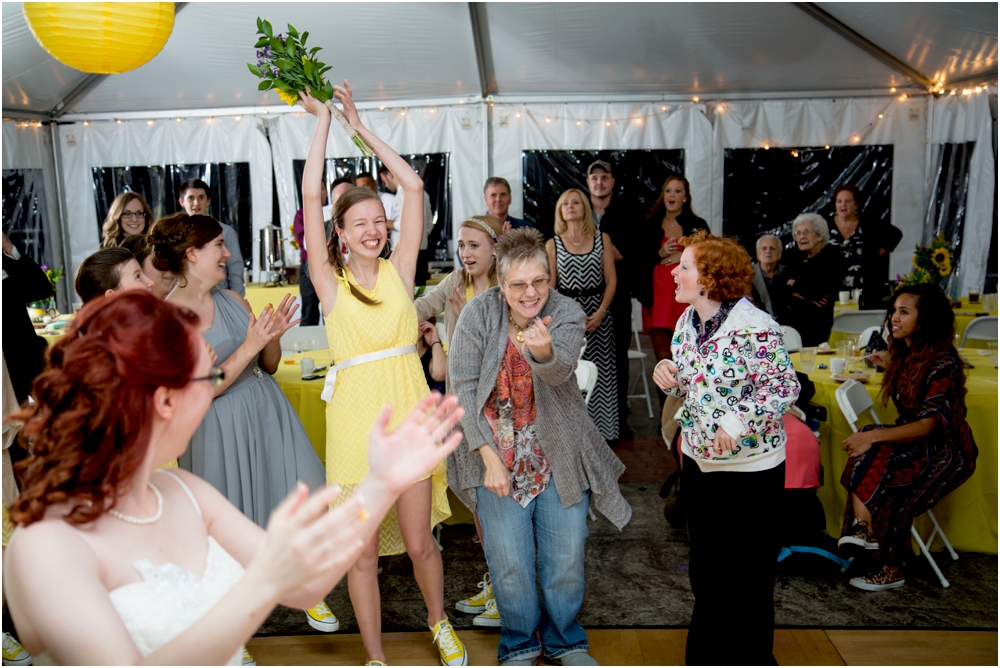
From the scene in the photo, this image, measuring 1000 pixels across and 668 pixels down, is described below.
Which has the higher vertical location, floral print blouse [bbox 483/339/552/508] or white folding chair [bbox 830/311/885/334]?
floral print blouse [bbox 483/339/552/508]

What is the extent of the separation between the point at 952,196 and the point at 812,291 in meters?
3.63

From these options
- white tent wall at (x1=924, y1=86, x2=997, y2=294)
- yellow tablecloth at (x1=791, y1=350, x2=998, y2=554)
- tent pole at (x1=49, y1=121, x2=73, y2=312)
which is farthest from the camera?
tent pole at (x1=49, y1=121, x2=73, y2=312)

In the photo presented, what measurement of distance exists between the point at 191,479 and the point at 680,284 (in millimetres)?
1664

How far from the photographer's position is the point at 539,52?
6.87 meters

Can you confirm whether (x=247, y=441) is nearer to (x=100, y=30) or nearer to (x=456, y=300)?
(x=456, y=300)

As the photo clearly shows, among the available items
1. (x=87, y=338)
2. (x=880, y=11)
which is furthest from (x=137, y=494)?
(x=880, y=11)

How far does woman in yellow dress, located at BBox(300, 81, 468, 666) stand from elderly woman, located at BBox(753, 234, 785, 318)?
3276 mm

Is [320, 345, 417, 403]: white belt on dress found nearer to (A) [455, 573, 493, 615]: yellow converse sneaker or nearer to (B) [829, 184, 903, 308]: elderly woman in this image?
(A) [455, 573, 493, 615]: yellow converse sneaker

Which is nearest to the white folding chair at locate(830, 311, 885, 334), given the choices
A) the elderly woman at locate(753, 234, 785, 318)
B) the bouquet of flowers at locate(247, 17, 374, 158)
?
the elderly woman at locate(753, 234, 785, 318)

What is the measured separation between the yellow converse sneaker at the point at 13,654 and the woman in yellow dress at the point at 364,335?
4.02ft

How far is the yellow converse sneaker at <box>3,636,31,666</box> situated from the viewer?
278 cm

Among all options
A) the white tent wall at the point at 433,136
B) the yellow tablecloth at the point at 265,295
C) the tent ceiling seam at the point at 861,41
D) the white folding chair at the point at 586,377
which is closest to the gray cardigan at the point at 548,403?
Answer: the white folding chair at the point at 586,377

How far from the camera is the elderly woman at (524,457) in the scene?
2584 mm

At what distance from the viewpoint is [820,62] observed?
7070 millimetres
